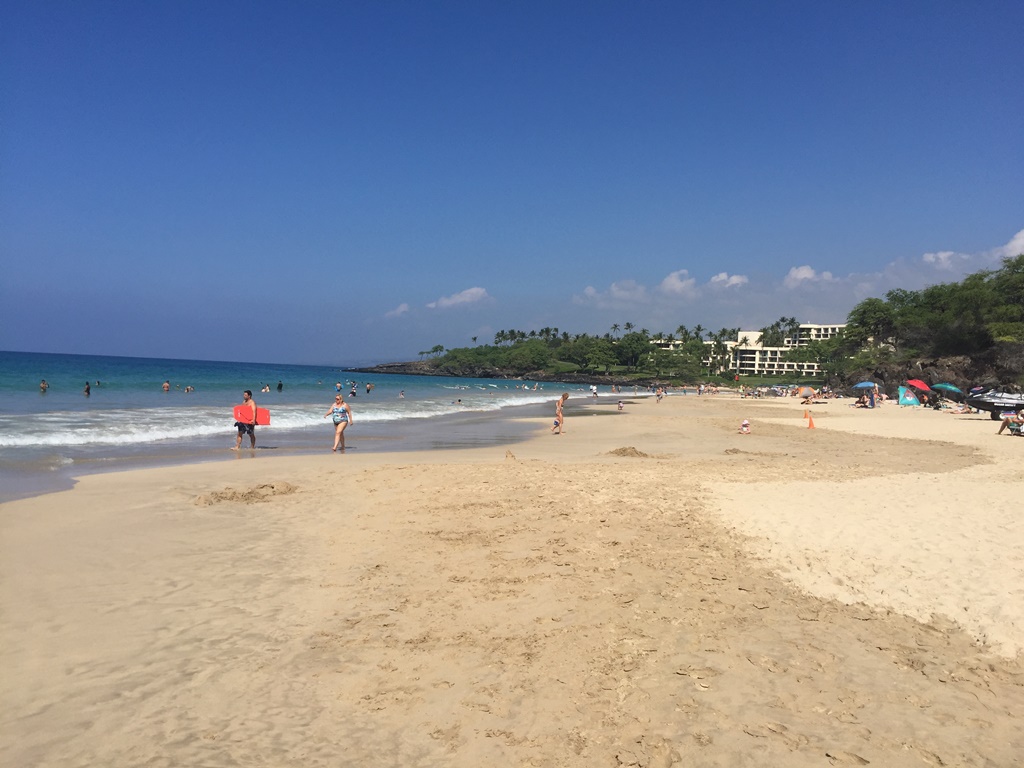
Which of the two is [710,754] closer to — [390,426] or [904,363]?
[390,426]

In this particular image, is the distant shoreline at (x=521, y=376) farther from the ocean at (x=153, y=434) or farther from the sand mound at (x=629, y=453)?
the sand mound at (x=629, y=453)

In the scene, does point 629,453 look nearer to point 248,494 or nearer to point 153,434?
point 248,494

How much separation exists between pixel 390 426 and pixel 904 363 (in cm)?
7163

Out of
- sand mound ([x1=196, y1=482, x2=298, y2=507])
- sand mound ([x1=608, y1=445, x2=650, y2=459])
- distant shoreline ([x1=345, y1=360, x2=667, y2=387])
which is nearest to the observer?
sand mound ([x1=196, y1=482, x2=298, y2=507])

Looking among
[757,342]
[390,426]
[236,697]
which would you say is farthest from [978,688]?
[757,342]

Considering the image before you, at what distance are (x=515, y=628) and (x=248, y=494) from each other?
692 cm

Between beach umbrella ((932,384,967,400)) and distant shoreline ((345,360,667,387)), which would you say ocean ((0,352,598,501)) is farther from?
distant shoreline ((345,360,667,387))

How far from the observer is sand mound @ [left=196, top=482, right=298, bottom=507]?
10.2 m

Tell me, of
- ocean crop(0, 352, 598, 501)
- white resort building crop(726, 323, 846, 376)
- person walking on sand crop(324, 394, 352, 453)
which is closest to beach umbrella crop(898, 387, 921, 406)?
ocean crop(0, 352, 598, 501)

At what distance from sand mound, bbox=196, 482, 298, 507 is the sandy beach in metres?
0.09

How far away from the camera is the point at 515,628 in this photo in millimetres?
5320

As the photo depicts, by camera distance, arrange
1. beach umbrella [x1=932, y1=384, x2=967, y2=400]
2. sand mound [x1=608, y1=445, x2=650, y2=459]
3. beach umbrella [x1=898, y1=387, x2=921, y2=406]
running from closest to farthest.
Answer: sand mound [x1=608, y1=445, x2=650, y2=459], beach umbrella [x1=932, y1=384, x2=967, y2=400], beach umbrella [x1=898, y1=387, x2=921, y2=406]

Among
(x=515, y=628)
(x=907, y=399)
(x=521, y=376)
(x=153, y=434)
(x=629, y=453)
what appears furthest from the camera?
(x=521, y=376)

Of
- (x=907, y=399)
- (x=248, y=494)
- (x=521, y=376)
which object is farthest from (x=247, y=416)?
(x=521, y=376)
